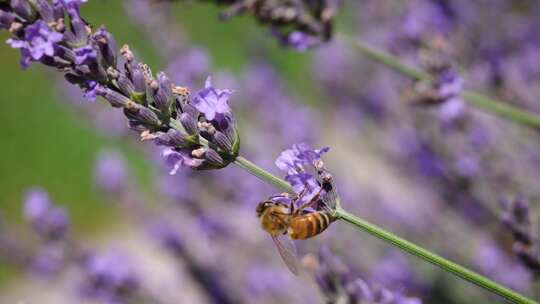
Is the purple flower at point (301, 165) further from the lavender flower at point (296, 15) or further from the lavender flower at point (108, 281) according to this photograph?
the lavender flower at point (108, 281)

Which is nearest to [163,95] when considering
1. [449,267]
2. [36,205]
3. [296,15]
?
[449,267]

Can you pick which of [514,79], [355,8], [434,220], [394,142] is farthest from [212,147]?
[355,8]

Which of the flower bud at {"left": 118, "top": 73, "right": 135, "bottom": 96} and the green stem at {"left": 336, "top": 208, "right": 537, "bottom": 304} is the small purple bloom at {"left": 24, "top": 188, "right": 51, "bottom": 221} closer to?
the flower bud at {"left": 118, "top": 73, "right": 135, "bottom": 96}

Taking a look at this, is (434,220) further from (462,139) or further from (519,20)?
(519,20)

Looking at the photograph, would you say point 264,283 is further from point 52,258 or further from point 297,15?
point 297,15

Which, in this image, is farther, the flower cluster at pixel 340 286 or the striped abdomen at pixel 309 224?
the flower cluster at pixel 340 286

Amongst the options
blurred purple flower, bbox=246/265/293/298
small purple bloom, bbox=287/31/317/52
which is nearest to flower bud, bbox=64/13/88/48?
small purple bloom, bbox=287/31/317/52

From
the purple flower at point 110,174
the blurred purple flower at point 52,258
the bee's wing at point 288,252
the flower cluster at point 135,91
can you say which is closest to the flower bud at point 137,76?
the flower cluster at point 135,91
